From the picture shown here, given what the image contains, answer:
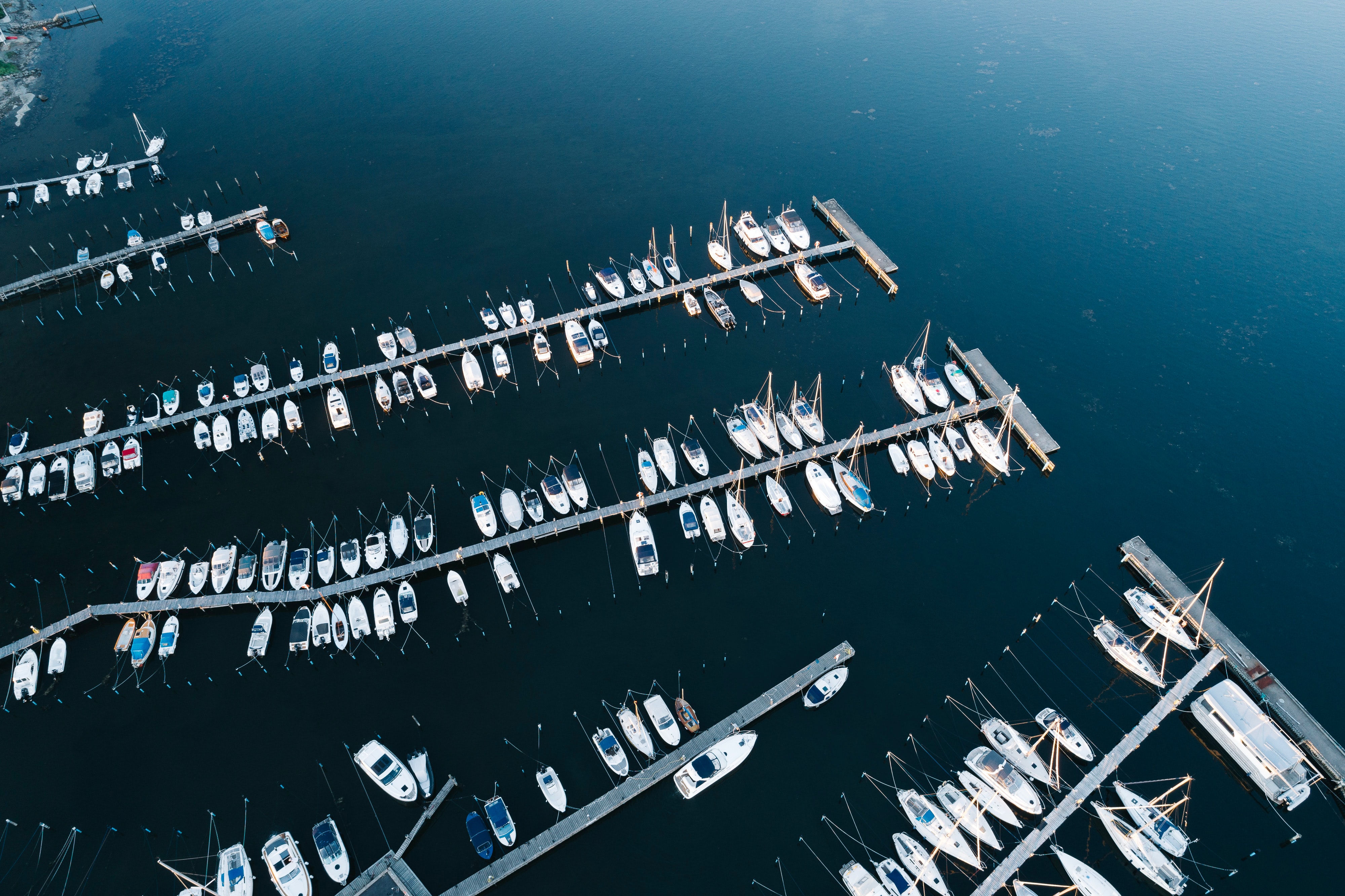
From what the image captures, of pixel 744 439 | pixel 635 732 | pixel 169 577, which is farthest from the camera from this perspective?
pixel 744 439

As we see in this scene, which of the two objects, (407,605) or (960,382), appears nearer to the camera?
(407,605)

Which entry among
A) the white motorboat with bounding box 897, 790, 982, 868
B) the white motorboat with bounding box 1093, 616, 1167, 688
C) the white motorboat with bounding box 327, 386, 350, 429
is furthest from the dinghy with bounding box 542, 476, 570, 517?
the white motorboat with bounding box 1093, 616, 1167, 688

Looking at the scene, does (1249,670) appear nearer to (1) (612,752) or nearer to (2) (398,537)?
(1) (612,752)

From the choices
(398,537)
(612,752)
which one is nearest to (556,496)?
(398,537)

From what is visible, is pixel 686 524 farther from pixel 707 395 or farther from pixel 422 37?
pixel 422 37

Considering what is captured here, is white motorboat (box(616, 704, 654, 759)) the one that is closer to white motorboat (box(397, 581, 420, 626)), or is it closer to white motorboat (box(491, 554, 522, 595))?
white motorboat (box(491, 554, 522, 595))

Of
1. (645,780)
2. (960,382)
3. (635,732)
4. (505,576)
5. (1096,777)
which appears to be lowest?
(1096,777)
